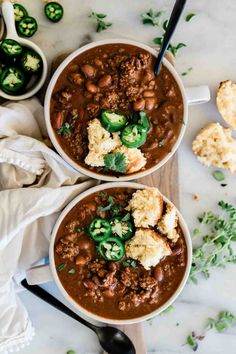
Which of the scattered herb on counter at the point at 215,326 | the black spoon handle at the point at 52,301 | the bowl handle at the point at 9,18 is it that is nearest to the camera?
the bowl handle at the point at 9,18

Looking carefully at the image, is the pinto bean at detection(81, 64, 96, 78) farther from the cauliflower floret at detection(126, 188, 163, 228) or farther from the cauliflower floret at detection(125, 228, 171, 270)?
the cauliflower floret at detection(125, 228, 171, 270)

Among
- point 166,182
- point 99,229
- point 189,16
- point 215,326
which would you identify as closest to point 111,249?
point 99,229

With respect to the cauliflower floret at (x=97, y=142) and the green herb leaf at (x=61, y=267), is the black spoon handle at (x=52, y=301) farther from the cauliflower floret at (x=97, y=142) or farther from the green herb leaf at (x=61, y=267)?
the cauliflower floret at (x=97, y=142)

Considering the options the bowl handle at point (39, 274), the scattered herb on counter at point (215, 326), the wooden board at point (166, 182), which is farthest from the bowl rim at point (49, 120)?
the scattered herb on counter at point (215, 326)

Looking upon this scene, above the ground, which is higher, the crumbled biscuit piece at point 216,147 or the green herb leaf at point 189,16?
the green herb leaf at point 189,16

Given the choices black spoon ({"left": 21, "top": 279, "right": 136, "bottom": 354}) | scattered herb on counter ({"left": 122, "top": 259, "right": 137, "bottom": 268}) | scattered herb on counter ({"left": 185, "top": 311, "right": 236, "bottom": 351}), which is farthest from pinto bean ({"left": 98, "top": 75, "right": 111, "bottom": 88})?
scattered herb on counter ({"left": 185, "top": 311, "right": 236, "bottom": 351})

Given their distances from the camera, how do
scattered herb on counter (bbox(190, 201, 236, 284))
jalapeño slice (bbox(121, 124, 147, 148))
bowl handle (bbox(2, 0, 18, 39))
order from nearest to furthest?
1. jalapeño slice (bbox(121, 124, 147, 148))
2. bowl handle (bbox(2, 0, 18, 39))
3. scattered herb on counter (bbox(190, 201, 236, 284))
